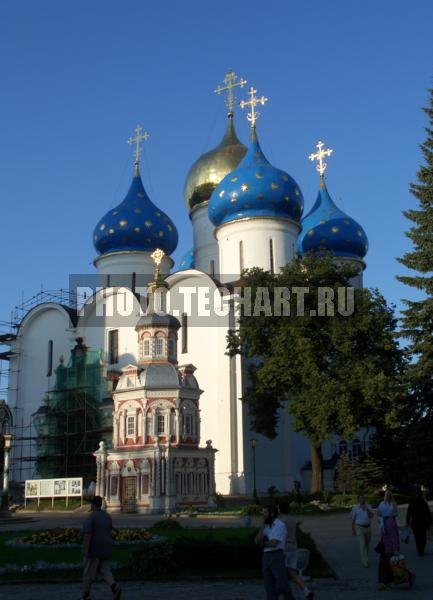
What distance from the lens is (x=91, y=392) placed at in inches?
1304

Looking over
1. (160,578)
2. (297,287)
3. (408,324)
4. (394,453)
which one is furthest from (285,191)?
(160,578)

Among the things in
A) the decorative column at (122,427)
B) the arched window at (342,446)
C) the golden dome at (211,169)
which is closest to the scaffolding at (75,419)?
the decorative column at (122,427)

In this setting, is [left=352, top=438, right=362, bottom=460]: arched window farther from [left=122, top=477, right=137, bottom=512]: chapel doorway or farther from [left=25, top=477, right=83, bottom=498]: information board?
[left=25, top=477, right=83, bottom=498]: information board

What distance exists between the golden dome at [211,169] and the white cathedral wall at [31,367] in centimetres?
910

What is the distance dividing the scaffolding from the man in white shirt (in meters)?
25.3

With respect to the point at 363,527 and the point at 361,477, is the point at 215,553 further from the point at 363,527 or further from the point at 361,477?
Answer: the point at 361,477

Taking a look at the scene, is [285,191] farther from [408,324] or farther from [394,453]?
[408,324]

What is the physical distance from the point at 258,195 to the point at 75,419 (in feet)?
41.8

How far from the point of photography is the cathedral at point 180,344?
25828 millimetres

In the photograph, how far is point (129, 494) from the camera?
83.9 ft

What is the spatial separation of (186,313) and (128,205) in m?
8.47

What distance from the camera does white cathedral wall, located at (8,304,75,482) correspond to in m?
35.4

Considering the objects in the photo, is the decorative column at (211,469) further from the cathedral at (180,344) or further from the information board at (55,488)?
the information board at (55,488)

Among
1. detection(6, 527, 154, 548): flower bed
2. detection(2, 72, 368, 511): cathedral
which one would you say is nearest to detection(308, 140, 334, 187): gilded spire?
detection(2, 72, 368, 511): cathedral
